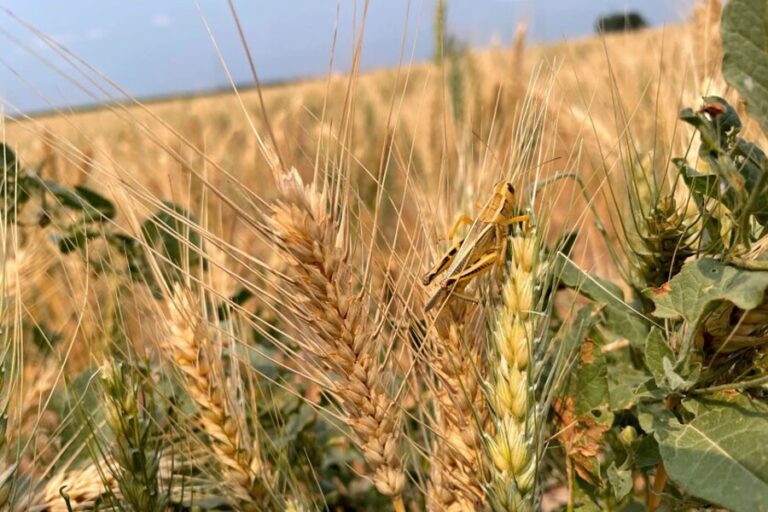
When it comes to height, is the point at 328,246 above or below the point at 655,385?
above

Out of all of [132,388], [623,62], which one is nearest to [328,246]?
[132,388]

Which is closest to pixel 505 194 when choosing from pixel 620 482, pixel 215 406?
pixel 620 482

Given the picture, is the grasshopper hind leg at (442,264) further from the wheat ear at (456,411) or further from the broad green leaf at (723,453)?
the broad green leaf at (723,453)

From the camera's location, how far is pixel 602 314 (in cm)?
95

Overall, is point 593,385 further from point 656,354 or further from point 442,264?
point 442,264

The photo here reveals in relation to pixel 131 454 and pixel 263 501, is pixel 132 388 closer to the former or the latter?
pixel 131 454

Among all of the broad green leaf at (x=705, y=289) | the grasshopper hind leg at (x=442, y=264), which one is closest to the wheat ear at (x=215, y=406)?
the grasshopper hind leg at (x=442, y=264)

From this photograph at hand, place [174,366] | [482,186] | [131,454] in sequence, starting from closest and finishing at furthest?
[131,454] < [174,366] < [482,186]

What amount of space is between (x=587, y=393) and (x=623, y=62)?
2.43 m

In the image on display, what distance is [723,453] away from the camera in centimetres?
65

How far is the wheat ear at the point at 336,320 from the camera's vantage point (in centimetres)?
67

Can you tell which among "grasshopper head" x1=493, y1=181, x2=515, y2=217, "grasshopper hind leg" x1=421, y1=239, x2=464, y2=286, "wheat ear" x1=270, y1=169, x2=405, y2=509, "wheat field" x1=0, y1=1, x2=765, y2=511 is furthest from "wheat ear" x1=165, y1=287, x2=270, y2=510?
"grasshopper head" x1=493, y1=181, x2=515, y2=217

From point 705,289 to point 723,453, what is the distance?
159 mm

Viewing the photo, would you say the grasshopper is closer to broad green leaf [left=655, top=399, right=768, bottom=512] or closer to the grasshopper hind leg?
the grasshopper hind leg
